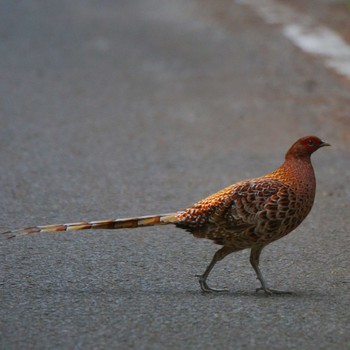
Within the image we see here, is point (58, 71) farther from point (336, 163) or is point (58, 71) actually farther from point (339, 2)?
point (339, 2)

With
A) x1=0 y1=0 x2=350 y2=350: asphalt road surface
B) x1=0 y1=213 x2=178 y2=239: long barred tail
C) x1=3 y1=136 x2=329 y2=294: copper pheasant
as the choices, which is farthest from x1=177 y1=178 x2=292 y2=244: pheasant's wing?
x1=0 y1=0 x2=350 y2=350: asphalt road surface

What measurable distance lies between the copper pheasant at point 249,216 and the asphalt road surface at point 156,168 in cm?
31

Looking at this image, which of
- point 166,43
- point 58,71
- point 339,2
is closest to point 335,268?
point 58,71

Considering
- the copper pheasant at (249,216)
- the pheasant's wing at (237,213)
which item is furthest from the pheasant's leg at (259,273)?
the pheasant's wing at (237,213)

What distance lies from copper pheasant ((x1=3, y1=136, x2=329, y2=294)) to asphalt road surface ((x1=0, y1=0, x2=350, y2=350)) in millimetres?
307

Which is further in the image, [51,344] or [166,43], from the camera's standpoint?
[166,43]

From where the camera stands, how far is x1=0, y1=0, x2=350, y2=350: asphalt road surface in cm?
469

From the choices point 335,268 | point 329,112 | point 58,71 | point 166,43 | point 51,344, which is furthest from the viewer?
point 166,43

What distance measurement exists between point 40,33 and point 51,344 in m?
12.3

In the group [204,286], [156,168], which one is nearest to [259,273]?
[204,286]

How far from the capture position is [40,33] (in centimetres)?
1605

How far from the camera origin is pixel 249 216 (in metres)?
5.12

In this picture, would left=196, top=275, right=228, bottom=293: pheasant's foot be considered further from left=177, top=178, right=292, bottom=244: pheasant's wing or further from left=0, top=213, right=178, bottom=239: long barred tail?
left=0, top=213, right=178, bottom=239: long barred tail

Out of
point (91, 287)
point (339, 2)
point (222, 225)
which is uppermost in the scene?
point (339, 2)
